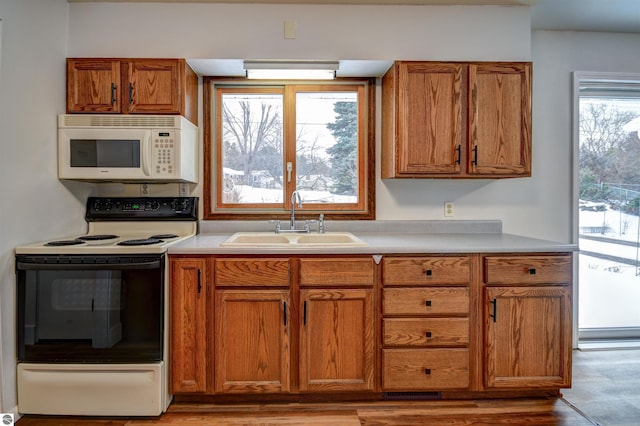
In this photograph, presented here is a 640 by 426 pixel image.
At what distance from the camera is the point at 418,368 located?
2.08 m

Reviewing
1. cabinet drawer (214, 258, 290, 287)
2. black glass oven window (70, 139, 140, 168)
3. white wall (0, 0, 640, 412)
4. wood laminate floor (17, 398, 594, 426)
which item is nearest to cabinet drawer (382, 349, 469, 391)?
wood laminate floor (17, 398, 594, 426)

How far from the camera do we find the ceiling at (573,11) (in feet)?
8.03

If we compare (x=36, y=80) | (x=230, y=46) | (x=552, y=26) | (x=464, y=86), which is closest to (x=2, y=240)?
(x=36, y=80)

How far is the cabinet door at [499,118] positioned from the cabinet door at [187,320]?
5.87ft

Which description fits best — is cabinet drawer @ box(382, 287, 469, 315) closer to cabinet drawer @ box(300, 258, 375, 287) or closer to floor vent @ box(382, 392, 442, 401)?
cabinet drawer @ box(300, 258, 375, 287)

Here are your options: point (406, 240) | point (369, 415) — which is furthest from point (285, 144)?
point (369, 415)

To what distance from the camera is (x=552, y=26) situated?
109 inches

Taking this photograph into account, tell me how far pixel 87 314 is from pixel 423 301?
1.77 metres

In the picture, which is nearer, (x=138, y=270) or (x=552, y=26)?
(x=138, y=270)

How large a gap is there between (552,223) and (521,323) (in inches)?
44.3

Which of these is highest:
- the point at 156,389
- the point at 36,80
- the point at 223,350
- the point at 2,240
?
the point at 36,80

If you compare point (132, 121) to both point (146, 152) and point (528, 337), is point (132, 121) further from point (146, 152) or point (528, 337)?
point (528, 337)

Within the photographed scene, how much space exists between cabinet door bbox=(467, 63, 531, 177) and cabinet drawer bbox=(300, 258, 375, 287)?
982 millimetres

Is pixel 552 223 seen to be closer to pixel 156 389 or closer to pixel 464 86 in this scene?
pixel 464 86
